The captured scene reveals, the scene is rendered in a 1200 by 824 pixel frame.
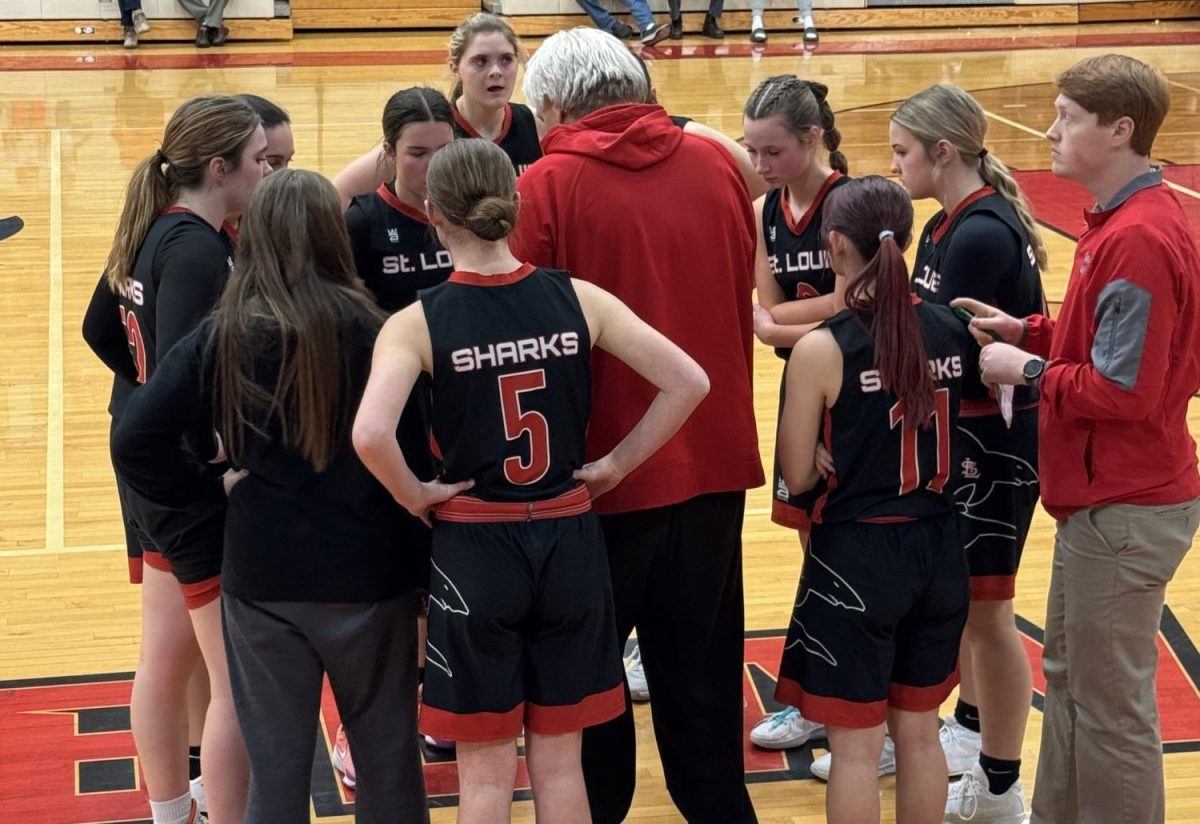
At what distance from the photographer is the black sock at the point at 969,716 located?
3.85m

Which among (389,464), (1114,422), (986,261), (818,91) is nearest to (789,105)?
(818,91)

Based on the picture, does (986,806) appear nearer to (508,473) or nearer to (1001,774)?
(1001,774)

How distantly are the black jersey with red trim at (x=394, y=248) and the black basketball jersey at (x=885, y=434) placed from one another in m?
1.09

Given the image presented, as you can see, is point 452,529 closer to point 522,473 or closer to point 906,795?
point 522,473

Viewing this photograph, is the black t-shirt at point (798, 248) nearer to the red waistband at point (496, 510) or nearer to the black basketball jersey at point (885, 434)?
the black basketball jersey at point (885, 434)

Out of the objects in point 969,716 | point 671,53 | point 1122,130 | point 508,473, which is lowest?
point 969,716

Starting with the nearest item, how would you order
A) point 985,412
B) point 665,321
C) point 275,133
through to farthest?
point 665,321
point 985,412
point 275,133

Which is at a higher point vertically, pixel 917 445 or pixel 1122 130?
pixel 1122 130

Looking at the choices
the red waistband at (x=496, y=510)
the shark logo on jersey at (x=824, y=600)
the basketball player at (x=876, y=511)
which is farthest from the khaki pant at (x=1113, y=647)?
the red waistband at (x=496, y=510)

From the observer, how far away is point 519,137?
4215mm

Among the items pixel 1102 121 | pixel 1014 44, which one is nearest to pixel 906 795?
pixel 1102 121

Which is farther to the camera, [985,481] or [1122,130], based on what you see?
[985,481]

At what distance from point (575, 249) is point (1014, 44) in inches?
549

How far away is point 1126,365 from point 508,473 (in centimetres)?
118
